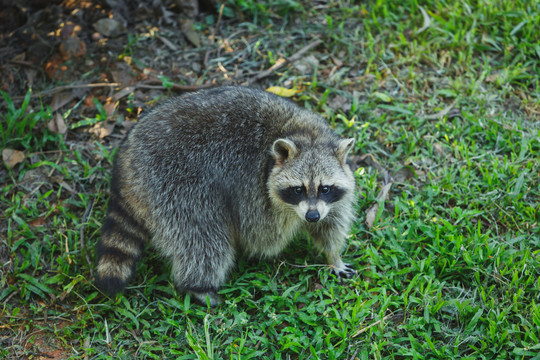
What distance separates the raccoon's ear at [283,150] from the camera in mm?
3387

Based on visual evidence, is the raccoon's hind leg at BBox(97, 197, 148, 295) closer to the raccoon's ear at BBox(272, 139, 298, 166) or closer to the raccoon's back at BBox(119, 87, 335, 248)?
the raccoon's back at BBox(119, 87, 335, 248)

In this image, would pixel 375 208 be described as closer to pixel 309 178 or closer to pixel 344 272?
pixel 344 272

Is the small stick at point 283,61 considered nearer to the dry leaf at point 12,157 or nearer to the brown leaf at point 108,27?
the brown leaf at point 108,27

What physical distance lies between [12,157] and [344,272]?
2.90 m

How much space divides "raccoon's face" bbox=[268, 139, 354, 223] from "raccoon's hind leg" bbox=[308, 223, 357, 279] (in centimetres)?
18

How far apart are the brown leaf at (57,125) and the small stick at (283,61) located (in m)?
1.72

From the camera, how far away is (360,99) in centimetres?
479

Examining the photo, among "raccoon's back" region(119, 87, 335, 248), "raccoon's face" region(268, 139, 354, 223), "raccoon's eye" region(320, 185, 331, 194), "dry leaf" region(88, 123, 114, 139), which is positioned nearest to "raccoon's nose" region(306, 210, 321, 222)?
"raccoon's face" region(268, 139, 354, 223)

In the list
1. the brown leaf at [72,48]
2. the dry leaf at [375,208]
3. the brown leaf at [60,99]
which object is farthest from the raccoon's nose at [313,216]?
the brown leaf at [72,48]

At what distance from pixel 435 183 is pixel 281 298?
1.59 metres

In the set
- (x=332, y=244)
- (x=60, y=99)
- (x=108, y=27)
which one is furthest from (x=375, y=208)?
(x=108, y=27)

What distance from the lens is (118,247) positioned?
3.50 metres

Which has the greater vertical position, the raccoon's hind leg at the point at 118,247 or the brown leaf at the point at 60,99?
the brown leaf at the point at 60,99

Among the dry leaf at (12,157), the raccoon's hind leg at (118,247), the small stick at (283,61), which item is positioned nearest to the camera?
the raccoon's hind leg at (118,247)
